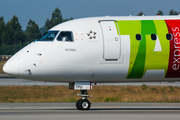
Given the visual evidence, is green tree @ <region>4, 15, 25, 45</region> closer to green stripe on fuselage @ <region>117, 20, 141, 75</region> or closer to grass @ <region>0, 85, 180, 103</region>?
grass @ <region>0, 85, 180, 103</region>

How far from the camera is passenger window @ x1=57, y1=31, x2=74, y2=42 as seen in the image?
17875 mm

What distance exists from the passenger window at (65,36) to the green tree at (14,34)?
14011cm

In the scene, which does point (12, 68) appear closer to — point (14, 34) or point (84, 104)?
point (84, 104)

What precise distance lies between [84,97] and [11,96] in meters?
14.2

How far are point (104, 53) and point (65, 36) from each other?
2.15 m

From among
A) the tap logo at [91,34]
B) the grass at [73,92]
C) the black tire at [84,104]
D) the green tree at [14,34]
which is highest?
the green tree at [14,34]

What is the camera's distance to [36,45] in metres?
17.6

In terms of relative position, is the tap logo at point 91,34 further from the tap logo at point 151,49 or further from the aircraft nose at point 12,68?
the aircraft nose at point 12,68

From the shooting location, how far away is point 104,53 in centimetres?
1759

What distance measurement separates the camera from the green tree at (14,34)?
155375mm

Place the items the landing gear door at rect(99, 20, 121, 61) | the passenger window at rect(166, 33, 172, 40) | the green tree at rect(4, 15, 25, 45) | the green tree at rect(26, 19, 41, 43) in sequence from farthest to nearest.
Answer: the green tree at rect(26, 19, 41, 43) → the green tree at rect(4, 15, 25, 45) → the passenger window at rect(166, 33, 172, 40) → the landing gear door at rect(99, 20, 121, 61)

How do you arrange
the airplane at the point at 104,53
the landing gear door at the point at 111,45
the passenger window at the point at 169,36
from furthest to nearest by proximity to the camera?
the passenger window at the point at 169,36
the landing gear door at the point at 111,45
the airplane at the point at 104,53

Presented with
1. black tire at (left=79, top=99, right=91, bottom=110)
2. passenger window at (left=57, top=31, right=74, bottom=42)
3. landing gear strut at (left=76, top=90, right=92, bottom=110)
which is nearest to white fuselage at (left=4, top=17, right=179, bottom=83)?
passenger window at (left=57, top=31, right=74, bottom=42)

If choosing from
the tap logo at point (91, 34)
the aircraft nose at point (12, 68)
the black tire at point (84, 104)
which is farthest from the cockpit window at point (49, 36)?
the black tire at point (84, 104)
